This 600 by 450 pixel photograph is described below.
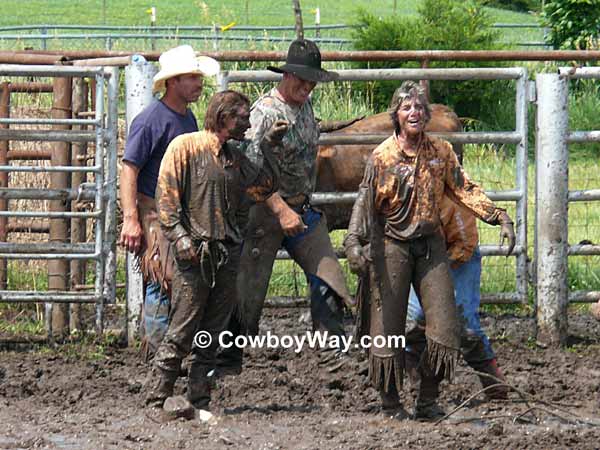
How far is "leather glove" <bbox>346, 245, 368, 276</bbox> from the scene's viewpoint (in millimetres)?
5934

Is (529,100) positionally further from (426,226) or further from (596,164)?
(596,164)

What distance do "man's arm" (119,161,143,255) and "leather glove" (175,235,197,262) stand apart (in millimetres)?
559

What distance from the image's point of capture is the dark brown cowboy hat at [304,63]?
270 inches

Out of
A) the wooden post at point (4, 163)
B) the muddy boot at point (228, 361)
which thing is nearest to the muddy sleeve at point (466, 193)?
the muddy boot at point (228, 361)

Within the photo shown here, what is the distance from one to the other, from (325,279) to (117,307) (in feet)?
7.65

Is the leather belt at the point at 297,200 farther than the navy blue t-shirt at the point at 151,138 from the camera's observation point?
Yes

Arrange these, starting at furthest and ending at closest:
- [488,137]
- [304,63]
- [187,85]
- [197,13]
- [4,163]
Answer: [197,13] → [4,163] → [488,137] → [304,63] → [187,85]

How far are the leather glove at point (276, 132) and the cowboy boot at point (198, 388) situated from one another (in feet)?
4.01

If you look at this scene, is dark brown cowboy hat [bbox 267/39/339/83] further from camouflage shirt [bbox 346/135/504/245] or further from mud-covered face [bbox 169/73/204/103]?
camouflage shirt [bbox 346/135/504/245]

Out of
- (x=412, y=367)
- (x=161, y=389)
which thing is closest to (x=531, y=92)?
(x=412, y=367)

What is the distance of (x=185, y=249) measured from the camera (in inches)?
237

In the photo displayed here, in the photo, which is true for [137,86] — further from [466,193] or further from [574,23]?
[574,23]

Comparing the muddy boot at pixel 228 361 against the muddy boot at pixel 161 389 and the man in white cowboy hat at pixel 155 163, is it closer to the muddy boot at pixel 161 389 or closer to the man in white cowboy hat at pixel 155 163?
the man in white cowboy hat at pixel 155 163

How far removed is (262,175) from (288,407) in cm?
123
